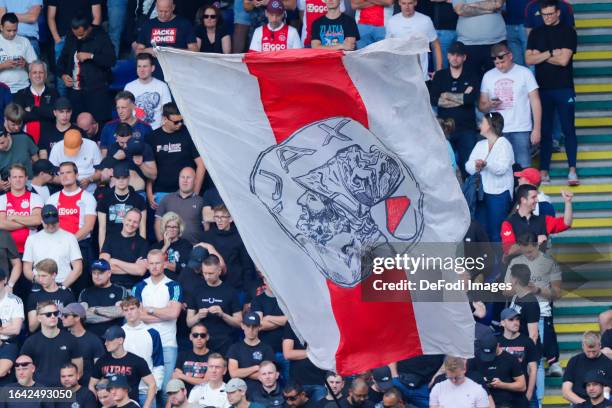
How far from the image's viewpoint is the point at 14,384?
14188 millimetres

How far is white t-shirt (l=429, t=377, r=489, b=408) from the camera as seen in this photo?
1368cm

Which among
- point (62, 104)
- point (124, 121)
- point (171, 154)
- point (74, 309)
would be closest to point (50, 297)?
point (74, 309)

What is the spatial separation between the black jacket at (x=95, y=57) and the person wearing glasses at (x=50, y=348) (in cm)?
417

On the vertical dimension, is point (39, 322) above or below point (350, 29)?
below

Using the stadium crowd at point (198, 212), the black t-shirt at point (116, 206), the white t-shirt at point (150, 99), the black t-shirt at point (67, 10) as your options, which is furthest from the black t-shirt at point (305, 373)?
the black t-shirt at point (67, 10)

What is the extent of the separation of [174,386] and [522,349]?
3547 millimetres

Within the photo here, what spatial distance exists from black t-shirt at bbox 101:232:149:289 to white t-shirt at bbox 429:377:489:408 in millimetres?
3712

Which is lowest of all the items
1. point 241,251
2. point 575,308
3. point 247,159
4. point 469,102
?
point 575,308

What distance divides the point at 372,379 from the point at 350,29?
17.1 ft

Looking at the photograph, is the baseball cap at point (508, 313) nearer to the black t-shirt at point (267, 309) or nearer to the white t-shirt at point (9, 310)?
the black t-shirt at point (267, 309)

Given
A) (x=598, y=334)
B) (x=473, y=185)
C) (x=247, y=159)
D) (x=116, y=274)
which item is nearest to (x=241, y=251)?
(x=116, y=274)

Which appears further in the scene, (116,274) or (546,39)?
(546,39)

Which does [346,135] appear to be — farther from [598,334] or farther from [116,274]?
[116,274]

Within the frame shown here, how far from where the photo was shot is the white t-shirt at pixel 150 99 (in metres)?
17.2
